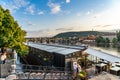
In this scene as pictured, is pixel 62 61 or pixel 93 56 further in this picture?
pixel 93 56

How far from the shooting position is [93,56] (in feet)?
57.1

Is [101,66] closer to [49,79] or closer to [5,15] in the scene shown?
[49,79]

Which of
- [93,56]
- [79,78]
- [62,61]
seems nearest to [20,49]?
[62,61]

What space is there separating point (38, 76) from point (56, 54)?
619 centimetres

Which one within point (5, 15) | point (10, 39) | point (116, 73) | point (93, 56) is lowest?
point (116, 73)

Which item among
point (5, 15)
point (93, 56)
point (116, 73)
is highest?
point (5, 15)

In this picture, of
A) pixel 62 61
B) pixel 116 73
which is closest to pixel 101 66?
pixel 116 73

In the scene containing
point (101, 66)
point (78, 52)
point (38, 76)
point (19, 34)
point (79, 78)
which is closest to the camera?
point (79, 78)

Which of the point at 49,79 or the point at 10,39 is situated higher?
the point at 10,39

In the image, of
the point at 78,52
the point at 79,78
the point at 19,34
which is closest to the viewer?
the point at 79,78

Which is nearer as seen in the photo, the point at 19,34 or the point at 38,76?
the point at 38,76

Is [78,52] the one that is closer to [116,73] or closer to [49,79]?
[116,73]

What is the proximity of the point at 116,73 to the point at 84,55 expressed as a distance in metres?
3.97

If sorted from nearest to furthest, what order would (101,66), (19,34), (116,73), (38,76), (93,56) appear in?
(38,76) → (116,73) → (101,66) → (93,56) → (19,34)
